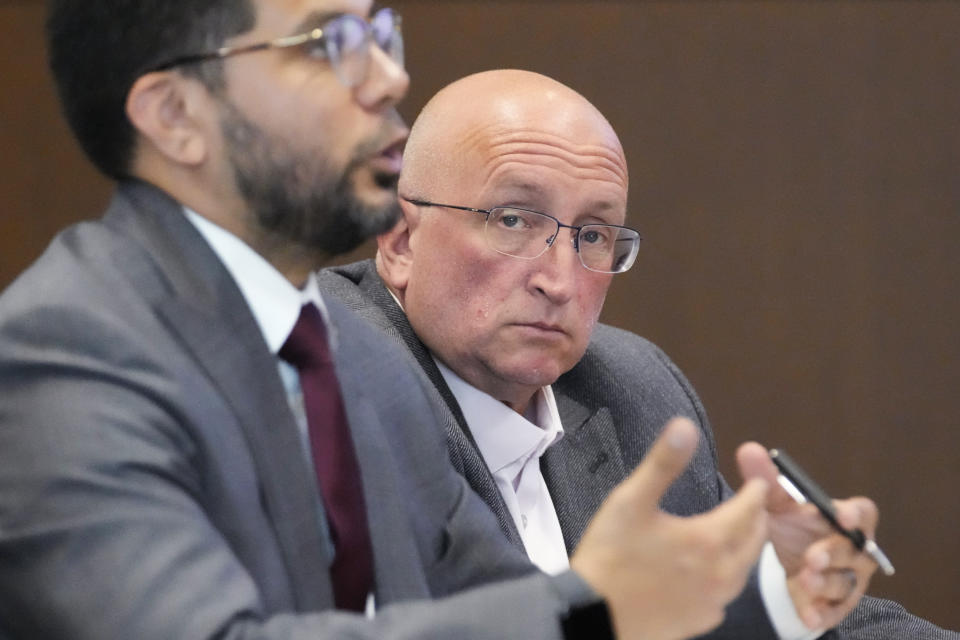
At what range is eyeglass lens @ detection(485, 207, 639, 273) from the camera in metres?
1.94

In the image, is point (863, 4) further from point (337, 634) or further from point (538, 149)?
point (337, 634)

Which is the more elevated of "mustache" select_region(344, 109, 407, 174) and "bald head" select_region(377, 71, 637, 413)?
"mustache" select_region(344, 109, 407, 174)

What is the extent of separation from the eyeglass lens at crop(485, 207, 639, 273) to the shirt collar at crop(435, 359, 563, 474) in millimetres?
221

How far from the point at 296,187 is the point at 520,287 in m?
0.71

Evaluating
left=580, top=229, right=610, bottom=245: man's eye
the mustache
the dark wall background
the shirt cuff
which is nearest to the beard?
the mustache

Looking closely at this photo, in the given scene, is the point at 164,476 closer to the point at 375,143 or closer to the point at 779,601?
the point at 375,143

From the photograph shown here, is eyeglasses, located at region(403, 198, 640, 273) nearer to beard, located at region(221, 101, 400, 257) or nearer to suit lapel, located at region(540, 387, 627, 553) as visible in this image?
suit lapel, located at region(540, 387, 627, 553)

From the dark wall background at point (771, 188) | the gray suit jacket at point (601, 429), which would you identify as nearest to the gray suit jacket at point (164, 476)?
the gray suit jacket at point (601, 429)

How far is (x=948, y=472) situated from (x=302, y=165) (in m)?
2.55

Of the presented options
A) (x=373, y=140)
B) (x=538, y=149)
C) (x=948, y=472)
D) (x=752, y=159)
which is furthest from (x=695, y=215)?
(x=373, y=140)

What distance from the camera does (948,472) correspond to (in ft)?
10.9

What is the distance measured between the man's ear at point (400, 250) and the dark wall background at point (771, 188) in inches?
50.0

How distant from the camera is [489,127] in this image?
1990 mm

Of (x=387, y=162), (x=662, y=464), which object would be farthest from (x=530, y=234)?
(x=662, y=464)
